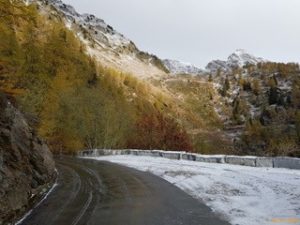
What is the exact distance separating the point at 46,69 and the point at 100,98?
30.2 m

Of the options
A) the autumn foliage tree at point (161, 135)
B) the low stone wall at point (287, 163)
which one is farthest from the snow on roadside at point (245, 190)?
the autumn foliage tree at point (161, 135)

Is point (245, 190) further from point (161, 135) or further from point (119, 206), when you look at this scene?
point (161, 135)

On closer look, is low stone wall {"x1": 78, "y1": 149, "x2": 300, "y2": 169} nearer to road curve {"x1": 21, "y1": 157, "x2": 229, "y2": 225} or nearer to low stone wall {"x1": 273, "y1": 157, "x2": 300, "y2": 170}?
low stone wall {"x1": 273, "y1": 157, "x2": 300, "y2": 170}

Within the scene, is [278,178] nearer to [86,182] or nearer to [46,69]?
[86,182]

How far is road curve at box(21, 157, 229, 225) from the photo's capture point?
10.2m

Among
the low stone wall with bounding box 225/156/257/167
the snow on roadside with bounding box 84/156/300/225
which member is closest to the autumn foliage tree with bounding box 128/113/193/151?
the low stone wall with bounding box 225/156/257/167

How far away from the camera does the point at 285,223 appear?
9078mm

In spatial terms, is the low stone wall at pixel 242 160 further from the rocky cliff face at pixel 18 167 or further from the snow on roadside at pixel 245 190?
the rocky cliff face at pixel 18 167

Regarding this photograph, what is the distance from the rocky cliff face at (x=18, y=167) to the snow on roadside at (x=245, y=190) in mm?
5808

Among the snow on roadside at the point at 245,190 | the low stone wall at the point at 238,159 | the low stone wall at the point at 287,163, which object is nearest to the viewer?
the snow on roadside at the point at 245,190

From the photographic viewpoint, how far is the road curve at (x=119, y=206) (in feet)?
33.5

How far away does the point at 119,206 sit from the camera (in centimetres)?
1213

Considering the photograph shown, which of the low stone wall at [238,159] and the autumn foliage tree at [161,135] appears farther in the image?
the autumn foliage tree at [161,135]

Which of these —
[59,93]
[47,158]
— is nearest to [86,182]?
[47,158]
